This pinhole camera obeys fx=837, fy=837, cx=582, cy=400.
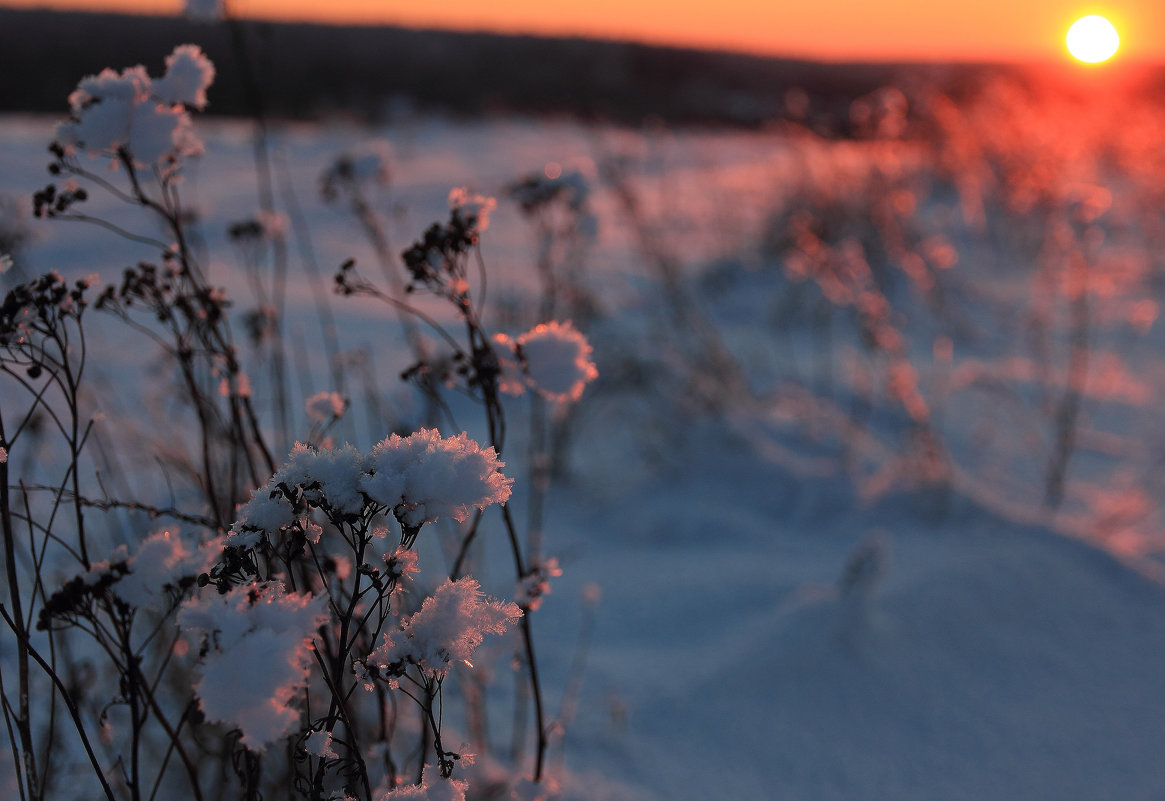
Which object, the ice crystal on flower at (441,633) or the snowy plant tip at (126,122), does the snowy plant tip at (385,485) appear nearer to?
the ice crystal on flower at (441,633)

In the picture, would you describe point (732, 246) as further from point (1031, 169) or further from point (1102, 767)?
point (1102, 767)

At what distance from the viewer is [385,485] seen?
690 mm

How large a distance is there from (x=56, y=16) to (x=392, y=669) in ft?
143

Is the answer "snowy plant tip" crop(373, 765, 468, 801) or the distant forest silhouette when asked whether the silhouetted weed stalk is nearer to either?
"snowy plant tip" crop(373, 765, 468, 801)

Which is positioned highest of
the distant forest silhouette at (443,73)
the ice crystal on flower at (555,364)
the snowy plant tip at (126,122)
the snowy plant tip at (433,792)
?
the distant forest silhouette at (443,73)

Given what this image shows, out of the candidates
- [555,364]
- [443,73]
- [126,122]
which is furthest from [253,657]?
[443,73]

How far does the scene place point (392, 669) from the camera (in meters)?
0.69

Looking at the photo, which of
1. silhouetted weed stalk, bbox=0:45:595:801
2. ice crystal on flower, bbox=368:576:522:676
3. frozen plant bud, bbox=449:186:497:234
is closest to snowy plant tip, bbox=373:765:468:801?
silhouetted weed stalk, bbox=0:45:595:801

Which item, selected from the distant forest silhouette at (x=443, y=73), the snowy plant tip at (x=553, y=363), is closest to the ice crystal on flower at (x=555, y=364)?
the snowy plant tip at (x=553, y=363)

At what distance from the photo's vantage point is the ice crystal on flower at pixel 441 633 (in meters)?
0.70

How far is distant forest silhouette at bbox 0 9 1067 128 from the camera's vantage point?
52.4 ft

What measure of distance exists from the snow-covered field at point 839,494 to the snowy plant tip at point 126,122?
2.47 ft

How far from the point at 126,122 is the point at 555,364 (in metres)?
0.70

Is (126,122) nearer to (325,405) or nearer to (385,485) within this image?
(325,405)
